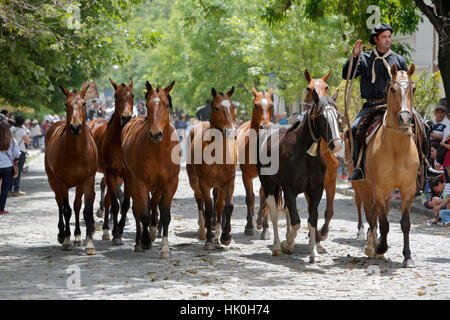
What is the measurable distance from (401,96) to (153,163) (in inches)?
151

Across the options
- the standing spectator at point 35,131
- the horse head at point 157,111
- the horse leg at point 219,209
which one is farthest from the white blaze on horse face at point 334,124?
the standing spectator at point 35,131

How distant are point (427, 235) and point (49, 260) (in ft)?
22.5

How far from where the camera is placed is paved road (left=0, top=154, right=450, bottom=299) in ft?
28.9

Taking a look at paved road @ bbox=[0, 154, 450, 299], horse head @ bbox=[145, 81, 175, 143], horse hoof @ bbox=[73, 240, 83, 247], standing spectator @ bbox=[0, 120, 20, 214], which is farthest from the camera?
standing spectator @ bbox=[0, 120, 20, 214]

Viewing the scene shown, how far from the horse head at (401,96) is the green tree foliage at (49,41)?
258 inches

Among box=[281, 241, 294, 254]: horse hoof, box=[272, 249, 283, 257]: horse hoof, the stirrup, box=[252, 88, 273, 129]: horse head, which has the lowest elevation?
box=[272, 249, 283, 257]: horse hoof

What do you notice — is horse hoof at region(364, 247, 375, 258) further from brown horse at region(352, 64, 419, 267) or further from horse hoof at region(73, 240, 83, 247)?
horse hoof at region(73, 240, 83, 247)

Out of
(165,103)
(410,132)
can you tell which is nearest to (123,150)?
(165,103)

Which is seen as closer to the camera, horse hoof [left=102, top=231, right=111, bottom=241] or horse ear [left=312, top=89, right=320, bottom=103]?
horse ear [left=312, top=89, right=320, bottom=103]

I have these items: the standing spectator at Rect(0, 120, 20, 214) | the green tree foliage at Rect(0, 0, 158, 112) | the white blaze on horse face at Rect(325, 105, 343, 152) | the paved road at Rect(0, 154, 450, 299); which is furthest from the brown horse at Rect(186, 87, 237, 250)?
the standing spectator at Rect(0, 120, 20, 214)

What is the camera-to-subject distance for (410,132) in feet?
35.1

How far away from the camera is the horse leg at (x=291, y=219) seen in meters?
11.4

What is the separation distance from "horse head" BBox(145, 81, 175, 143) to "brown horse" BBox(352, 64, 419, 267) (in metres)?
3.07
